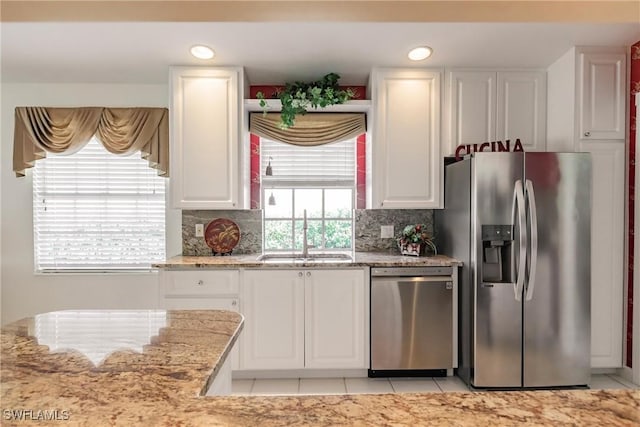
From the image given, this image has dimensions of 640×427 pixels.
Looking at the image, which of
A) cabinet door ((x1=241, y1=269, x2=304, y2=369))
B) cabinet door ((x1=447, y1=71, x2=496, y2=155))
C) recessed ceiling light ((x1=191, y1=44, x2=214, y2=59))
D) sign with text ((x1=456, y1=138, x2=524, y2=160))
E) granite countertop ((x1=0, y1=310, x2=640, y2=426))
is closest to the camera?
granite countertop ((x1=0, y1=310, x2=640, y2=426))

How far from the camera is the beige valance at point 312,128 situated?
3.16 m

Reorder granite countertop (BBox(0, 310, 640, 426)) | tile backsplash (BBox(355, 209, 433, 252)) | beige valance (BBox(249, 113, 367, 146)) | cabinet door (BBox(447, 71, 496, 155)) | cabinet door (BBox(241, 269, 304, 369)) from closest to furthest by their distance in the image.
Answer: granite countertop (BBox(0, 310, 640, 426)), cabinet door (BBox(241, 269, 304, 369)), cabinet door (BBox(447, 71, 496, 155)), beige valance (BBox(249, 113, 367, 146)), tile backsplash (BBox(355, 209, 433, 252))

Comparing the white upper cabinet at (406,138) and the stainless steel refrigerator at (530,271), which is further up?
the white upper cabinet at (406,138)

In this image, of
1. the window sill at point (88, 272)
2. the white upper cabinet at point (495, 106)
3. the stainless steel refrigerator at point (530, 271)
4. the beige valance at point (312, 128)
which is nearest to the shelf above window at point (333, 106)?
the beige valance at point (312, 128)

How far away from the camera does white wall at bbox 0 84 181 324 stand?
10.7ft

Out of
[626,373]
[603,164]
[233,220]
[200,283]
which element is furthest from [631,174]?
[200,283]

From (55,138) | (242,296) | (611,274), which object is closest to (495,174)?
(611,274)

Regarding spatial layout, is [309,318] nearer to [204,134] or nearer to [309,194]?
[309,194]

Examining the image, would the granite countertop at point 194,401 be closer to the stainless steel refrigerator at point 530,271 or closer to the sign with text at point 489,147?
the stainless steel refrigerator at point 530,271

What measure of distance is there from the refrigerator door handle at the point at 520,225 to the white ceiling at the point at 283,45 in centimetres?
100

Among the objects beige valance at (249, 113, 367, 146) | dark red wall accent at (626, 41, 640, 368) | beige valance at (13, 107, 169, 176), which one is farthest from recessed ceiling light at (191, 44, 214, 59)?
dark red wall accent at (626, 41, 640, 368)

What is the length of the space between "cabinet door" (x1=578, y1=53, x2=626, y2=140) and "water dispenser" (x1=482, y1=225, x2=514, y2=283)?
960 mm

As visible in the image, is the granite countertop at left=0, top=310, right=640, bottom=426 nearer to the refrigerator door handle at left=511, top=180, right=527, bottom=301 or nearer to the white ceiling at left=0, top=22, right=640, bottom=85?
the refrigerator door handle at left=511, top=180, right=527, bottom=301

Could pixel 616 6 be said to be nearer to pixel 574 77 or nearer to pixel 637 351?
pixel 574 77
